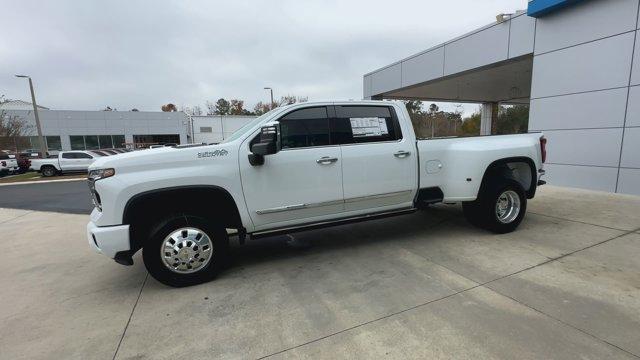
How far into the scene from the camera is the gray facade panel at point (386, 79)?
15866 millimetres

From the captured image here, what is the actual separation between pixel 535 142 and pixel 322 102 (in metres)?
3.45

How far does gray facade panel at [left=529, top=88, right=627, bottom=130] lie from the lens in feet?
25.6

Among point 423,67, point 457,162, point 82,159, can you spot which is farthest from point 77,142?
point 457,162

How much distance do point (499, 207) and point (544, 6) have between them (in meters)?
6.74

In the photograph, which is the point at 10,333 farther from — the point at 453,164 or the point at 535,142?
the point at 535,142

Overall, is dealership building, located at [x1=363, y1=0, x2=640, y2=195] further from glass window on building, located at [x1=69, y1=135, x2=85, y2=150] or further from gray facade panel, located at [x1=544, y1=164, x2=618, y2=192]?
glass window on building, located at [x1=69, y1=135, x2=85, y2=150]

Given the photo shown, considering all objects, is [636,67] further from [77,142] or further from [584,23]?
[77,142]

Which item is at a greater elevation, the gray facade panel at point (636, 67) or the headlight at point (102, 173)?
the gray facade panel at point (636, 67)

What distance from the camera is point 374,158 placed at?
14.2 feet

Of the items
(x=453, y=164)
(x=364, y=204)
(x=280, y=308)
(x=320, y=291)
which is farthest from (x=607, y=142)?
(x=280, y=308)

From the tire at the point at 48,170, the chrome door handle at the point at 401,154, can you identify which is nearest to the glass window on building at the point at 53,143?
the tire at the point at 48,170

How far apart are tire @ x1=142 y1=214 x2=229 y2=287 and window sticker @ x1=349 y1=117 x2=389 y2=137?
2067 millimetres

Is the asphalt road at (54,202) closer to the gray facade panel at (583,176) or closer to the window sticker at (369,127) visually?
the window sticker at (369,127)

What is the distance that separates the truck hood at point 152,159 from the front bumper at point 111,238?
0.59m
